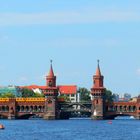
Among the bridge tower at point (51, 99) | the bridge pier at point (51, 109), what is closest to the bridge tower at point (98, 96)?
the bridge pier at point (51, 109)

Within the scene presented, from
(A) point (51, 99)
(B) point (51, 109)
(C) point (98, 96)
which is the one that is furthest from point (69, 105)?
(C) point (98, 96)

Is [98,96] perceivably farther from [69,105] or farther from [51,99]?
[51,99]

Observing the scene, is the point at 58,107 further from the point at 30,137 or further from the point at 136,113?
the point at 30,137

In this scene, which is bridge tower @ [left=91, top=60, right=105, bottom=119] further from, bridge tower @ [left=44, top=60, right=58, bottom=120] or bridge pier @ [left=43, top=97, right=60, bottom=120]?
bridge tower @ [left=44, top=60, right=58, bottom=120]

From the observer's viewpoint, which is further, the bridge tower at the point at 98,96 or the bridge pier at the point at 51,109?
the bridge pier at the point at 51,109

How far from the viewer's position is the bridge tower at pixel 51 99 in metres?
194

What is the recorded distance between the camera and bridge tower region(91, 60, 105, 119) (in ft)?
630

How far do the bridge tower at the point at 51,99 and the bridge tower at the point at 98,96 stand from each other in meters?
8.91

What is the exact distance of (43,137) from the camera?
366 feet

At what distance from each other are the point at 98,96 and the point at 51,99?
11.2 metres

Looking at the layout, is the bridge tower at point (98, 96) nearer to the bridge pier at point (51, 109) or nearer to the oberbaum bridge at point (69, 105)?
the oberbaum bridge at point (69, 105)

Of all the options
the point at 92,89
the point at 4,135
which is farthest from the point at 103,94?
the point at 4,135

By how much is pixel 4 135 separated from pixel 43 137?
7988 millimetres

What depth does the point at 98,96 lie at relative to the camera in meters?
194
